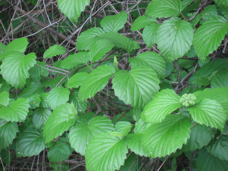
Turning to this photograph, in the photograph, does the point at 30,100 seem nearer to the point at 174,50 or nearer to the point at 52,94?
the point at 52,94

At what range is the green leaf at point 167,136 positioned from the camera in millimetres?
909

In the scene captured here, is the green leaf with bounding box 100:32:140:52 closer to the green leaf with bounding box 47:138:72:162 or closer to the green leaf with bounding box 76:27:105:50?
the green leaf with bounding box 76:27:105:50

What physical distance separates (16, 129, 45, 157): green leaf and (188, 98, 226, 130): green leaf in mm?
1362

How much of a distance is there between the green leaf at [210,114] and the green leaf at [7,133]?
1.36 meters

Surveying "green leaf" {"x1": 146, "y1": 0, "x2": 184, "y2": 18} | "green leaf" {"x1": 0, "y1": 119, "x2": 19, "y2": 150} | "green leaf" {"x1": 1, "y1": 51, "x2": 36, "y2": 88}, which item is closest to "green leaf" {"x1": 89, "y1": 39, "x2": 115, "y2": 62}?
"green leaf" {"x1": 146, "y1": 0, "x2": 184, "y2": 18}

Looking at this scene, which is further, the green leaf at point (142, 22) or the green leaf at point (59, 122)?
the green leaf at point (142, 22)

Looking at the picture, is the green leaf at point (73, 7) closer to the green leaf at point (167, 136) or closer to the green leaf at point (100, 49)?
the green leaf at point (100, 49)

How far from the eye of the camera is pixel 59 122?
1.36 meters

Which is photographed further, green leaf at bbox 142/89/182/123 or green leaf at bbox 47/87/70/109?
green leaf at bbox 47/87/70/109

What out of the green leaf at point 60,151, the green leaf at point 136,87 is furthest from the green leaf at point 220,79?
the green leaf at point 60,151

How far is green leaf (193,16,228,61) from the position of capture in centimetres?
110

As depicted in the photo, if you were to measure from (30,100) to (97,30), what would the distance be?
800 millimetres

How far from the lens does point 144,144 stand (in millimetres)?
986

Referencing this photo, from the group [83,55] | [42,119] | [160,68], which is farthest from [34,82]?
[160,68]
